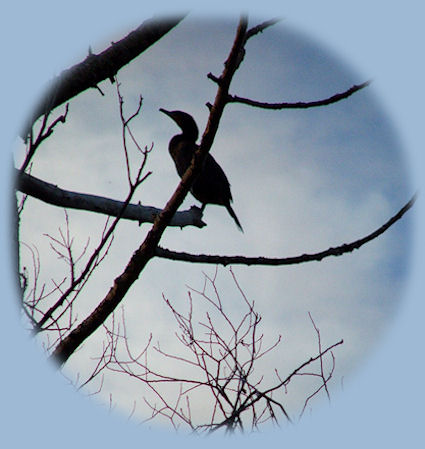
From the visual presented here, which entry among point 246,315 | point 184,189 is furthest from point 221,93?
point 246,315

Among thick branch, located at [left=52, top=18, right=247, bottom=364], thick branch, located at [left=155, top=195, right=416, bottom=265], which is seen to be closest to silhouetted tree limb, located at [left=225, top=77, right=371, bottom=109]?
thick branch, located at [left=52, top=18, right=247, bottom=364]

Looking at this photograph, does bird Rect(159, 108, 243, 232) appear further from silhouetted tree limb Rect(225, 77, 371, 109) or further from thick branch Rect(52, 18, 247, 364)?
silhouetted tree limb Rect(225, 77, 371, 109)

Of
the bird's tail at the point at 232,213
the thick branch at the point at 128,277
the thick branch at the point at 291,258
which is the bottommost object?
the thick branch at the point at 128,277

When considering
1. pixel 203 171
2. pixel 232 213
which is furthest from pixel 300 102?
pixel 232 213

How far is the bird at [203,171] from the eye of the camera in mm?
4352

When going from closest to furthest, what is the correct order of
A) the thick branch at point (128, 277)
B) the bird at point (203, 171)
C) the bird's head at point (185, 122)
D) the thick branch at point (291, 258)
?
the thick branch at point (128, 277), the thick branch at point (291, 258), the bird at point (203, 171), the bird's head at point (185, 122)

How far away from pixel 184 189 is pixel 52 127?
0.53 metres

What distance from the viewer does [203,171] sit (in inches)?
159

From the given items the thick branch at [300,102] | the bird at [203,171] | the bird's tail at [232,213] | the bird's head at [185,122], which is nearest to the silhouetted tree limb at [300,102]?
the thick branch at [300,102]

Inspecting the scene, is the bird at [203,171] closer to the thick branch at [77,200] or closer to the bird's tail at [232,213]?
the bird's tail at [232,213]

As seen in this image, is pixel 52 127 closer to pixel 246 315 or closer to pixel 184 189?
pixel 184 189

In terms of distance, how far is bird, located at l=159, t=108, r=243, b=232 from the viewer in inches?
171

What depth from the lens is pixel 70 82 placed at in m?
1.70

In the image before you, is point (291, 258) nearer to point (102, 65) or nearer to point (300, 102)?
point (300, 102)
